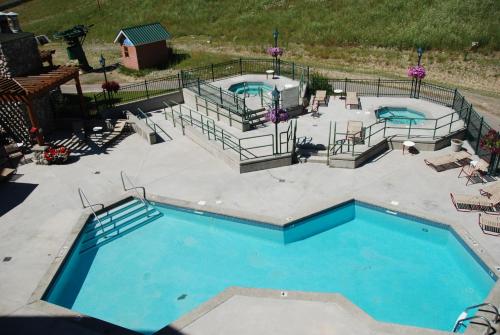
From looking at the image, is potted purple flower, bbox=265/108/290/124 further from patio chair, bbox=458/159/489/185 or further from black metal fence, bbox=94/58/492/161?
patio chair, bbox=458/159/489/185

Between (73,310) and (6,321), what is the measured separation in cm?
187

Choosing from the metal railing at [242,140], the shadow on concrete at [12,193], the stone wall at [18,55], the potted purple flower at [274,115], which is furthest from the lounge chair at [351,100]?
the stone wall at [18,55]

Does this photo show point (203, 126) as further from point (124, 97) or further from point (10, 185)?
point (10, 185)

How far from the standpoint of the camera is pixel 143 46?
39.2 metres

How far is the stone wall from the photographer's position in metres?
22.7

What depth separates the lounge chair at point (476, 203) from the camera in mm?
16422

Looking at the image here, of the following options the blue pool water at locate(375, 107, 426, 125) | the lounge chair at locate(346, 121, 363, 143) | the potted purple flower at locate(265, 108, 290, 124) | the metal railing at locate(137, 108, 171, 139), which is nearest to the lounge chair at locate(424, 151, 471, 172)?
the lounge chair at locate(346, 121, 363, 143)

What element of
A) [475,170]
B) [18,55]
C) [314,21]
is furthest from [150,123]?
[314,21]

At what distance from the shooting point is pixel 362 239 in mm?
16281

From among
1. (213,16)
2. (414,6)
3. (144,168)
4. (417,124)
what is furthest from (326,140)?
(213,16)

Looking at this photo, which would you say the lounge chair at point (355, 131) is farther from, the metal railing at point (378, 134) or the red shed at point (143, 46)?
the red shed at point (143, 46)

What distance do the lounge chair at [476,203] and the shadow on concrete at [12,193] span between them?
18829 millimetres

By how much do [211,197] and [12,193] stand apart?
A: 938cm

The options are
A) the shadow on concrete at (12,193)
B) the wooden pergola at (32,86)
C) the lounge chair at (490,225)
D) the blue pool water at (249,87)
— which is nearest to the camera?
the lounge chair at (490,225)
